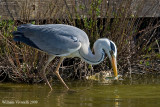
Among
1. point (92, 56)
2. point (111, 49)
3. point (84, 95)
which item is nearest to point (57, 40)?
point (92, 56)

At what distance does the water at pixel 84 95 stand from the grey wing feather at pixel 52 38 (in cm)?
70

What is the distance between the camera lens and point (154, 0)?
9266 millimetres

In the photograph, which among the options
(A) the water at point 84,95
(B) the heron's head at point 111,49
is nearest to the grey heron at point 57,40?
(B) the heron's head at point 111,49

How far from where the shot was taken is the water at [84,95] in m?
5.43

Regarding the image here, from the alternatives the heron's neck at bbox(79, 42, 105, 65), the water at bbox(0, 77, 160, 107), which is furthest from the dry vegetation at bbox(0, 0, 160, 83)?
the heron's neck at bbox(79, 42, 105, 65)

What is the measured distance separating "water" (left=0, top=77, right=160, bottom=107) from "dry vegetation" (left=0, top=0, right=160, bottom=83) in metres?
0.41

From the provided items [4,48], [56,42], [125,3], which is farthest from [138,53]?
[4,48]

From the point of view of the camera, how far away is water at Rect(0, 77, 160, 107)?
5.43 metres

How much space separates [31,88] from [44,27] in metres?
1.09

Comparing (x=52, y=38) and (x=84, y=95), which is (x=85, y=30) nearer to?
(x=52, y=38)

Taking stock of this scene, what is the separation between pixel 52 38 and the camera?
716cm

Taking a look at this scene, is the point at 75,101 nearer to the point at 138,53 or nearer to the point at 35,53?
the point at 35,53

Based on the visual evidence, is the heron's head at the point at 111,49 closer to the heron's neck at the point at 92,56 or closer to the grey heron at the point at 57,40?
the grey heron at the point at 57,40

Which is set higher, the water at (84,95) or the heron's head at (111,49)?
the heron's head at (111,49)
